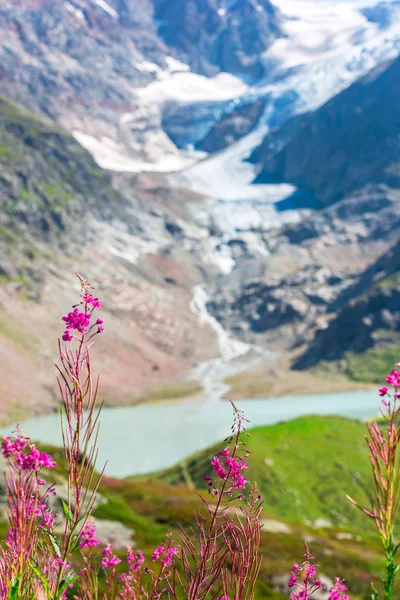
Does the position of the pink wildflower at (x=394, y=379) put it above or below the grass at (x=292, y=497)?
below

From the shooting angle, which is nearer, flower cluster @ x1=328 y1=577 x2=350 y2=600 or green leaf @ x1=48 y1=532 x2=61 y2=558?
green leaf @ x1=48 y1=532 x2=61 y2=558

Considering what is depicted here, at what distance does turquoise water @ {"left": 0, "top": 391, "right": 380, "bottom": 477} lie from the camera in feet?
380

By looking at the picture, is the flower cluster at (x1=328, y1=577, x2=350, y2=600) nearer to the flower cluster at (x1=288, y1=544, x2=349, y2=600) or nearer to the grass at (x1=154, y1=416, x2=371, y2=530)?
the flower cluster at (x1=288, y1=544, x2=349, y2=600)

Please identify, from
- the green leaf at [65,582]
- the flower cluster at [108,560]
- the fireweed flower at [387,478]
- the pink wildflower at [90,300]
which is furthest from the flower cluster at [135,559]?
the pink wildflower at [90,300]

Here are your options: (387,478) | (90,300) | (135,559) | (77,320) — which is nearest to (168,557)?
(135,559)

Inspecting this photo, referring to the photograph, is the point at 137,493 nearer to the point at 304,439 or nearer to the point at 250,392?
the point at 304,439

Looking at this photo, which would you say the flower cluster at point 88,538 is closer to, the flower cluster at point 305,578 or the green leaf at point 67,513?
the green leaf at point 67,513

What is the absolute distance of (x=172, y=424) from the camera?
489 feet

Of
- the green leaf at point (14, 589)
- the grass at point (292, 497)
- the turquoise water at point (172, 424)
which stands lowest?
the green leaf at point (14, 589)

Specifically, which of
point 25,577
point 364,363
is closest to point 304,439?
point 25,577

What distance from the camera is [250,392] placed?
19462cm

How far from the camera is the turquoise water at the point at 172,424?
116 meters

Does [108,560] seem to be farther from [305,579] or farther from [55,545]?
[305,579]

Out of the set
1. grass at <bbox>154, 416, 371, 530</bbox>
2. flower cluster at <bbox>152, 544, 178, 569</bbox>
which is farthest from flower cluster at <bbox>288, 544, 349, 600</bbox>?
grass at <bbox>154, 416, 371, 530</bbox>
